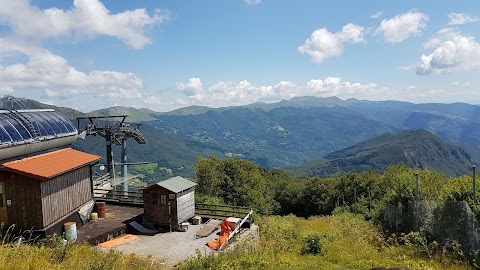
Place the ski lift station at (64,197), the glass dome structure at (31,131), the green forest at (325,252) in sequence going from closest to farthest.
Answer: the green forest at (325,252)
the ski lift station at (64,197)
the glass dome structure at (31,131)

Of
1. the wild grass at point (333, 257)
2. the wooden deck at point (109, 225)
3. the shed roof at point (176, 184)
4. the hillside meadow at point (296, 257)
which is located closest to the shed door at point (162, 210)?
the shed roof at point (176, 184)

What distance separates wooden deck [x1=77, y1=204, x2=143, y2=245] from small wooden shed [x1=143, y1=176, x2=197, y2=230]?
149cm

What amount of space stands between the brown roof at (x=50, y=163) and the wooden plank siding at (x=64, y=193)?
480 millimetres

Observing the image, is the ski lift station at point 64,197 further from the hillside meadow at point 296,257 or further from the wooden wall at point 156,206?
the hillside meadow at point 296,257

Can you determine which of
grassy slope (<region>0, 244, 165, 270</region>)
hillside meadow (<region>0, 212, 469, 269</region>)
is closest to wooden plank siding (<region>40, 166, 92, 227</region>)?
hillside meadow (<region>0, 212, 469, 269</region>)

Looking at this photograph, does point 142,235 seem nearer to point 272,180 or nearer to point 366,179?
point 366,179

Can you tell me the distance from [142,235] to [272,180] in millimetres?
76967

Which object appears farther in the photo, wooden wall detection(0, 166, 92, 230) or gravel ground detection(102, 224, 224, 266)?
wooden wall detection(0, 166, 92, 230)

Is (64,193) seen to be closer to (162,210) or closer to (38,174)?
(38,174)

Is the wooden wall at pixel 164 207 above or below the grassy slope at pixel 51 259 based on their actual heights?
below

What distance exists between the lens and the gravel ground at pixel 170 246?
16.9 m

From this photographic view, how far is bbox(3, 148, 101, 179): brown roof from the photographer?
17172mm

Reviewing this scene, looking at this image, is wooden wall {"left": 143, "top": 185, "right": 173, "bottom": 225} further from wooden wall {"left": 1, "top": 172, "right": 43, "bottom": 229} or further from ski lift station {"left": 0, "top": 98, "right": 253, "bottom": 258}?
wooden wall {"left": 1, "top": 172, "right": 43, "bottom": 229}

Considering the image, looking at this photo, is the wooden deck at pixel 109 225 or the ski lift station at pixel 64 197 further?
the wooden deck at pixel 109 225
